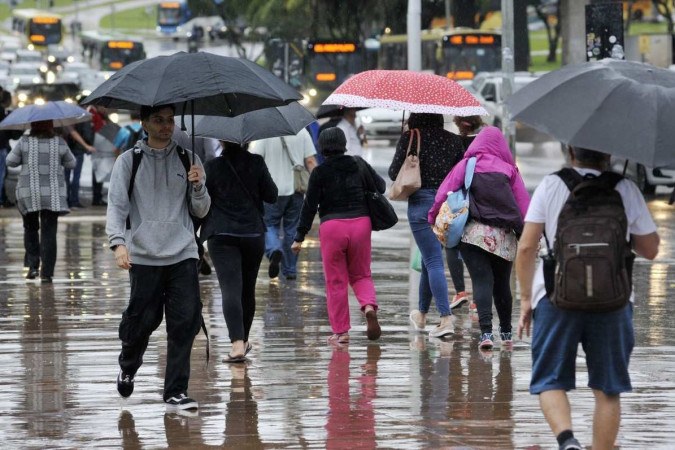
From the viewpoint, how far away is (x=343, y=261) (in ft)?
36.2

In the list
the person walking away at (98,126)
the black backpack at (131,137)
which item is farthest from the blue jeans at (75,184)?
the black backpack at (131,137)

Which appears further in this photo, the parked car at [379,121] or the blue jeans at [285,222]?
the parked car at [379,121]

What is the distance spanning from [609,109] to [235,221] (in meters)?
4.09

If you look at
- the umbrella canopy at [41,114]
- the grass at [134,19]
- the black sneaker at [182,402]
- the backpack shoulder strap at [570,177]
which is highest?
the grass at [134,19]

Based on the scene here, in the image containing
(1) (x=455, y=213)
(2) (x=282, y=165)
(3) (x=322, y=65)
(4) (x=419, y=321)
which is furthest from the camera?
(3) (x=322, y=65)

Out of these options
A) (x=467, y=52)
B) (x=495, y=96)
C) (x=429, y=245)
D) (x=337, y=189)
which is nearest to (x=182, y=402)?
(x=337, y=189)

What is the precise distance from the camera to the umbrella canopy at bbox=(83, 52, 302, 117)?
809cm

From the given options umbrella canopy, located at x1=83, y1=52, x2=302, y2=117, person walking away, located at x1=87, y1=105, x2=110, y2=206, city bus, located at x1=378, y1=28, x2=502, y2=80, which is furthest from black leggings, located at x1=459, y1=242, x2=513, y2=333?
city bus, located at x1=378, y1=28, x2=502, y2=80

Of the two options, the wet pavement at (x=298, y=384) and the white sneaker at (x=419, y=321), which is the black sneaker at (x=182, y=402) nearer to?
the wet pavement at (x=298, y=384)

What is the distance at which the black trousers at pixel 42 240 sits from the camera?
48.2 ft

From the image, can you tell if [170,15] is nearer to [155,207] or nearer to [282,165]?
[282,165]

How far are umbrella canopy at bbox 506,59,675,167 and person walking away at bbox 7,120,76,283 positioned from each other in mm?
8809

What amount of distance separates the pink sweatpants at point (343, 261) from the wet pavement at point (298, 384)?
0.26 metres

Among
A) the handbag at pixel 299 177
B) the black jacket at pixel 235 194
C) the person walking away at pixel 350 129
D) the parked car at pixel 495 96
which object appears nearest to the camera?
the black jacket at pixel 235 194
